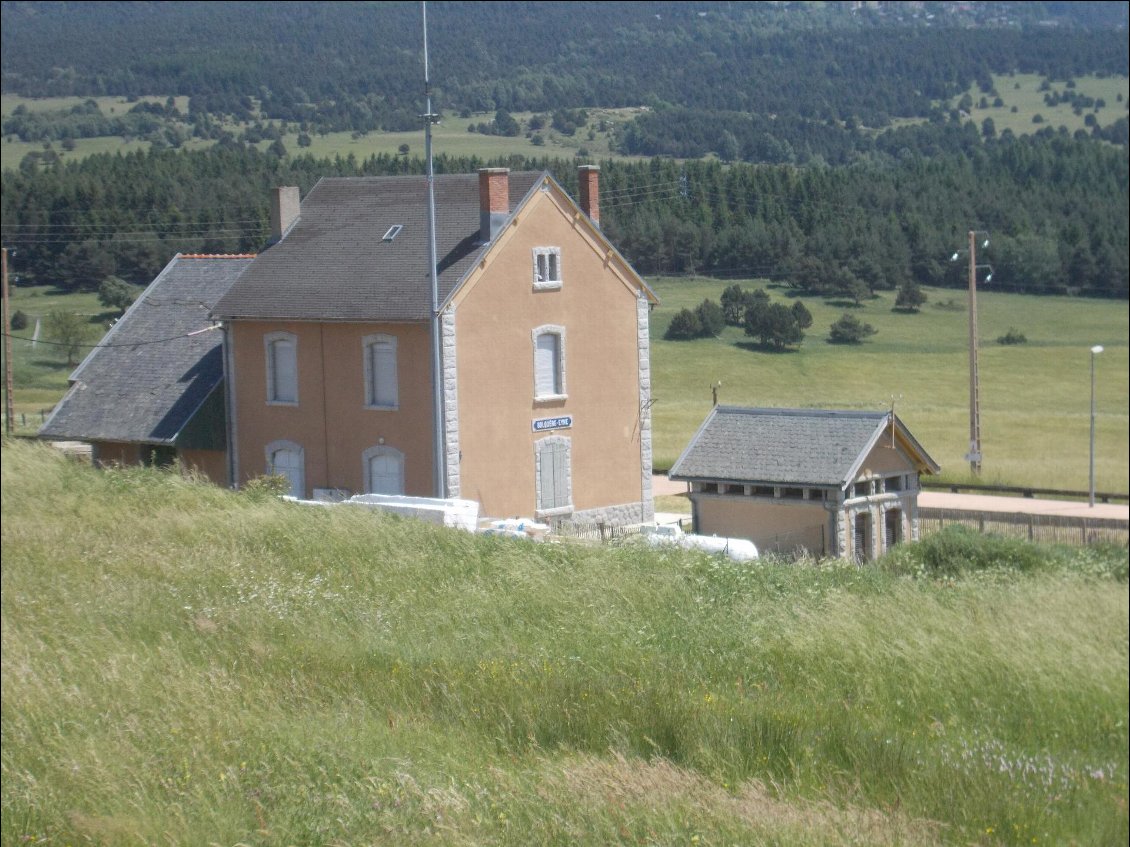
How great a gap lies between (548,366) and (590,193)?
2.18m

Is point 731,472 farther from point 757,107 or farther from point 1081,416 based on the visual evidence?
point 1081,416

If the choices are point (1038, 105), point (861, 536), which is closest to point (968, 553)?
point (861, 536)

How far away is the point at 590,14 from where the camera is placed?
1728 cm

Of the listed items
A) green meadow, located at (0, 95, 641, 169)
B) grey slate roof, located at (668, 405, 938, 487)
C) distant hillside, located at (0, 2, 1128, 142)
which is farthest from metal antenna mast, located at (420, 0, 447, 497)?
grey slate roof, located at (668, 405, 938, 487)

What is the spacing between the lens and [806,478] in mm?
12570

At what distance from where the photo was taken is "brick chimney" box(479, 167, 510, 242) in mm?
15883

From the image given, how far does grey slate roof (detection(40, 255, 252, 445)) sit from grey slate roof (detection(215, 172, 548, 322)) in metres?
0.36

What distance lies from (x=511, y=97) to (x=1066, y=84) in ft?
85.6

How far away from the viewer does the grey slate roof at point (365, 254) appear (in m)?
15.3

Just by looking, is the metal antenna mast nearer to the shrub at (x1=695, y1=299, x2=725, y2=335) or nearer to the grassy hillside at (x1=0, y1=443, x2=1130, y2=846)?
the shrub at (x1=695, y1=299, x2=725, y2=335)

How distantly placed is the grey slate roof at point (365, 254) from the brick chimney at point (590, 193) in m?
0.64

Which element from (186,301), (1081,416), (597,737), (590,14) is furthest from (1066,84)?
(597,737)

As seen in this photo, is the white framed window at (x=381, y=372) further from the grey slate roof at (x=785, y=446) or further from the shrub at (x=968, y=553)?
the shrub at (x=968, y=553)

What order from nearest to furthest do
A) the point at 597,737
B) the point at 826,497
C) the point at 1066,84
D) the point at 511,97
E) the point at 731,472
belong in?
the point at 597,737
the point at 826,497
the point at 731,472
the point at 511,97
the point at 1066,84
